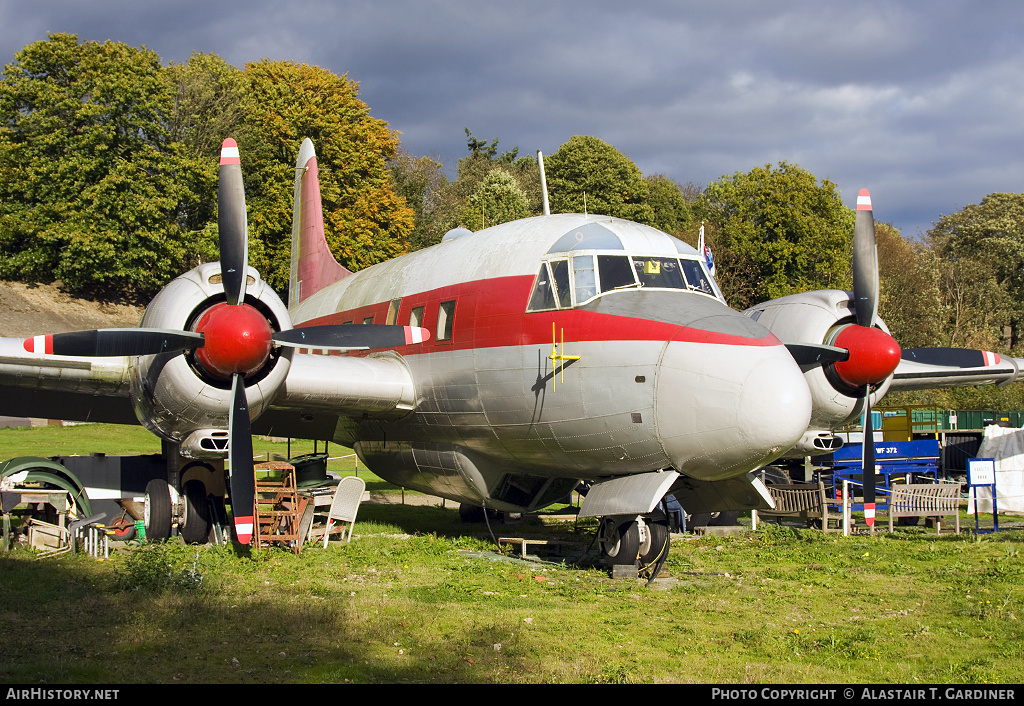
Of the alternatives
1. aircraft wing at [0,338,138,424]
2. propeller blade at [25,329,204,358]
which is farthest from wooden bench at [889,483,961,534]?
aircraft wing at [0,338,138,424]

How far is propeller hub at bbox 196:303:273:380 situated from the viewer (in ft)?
32.6

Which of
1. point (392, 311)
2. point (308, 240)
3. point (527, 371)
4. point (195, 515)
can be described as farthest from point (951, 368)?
point (308, 240)

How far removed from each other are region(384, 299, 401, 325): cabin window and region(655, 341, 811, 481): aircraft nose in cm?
473

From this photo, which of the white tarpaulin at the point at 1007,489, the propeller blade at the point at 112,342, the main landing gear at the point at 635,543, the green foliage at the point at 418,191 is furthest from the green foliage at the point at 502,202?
the propeller blade at the point at 112,342

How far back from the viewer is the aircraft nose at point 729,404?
877 cm

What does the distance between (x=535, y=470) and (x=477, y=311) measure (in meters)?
2.14

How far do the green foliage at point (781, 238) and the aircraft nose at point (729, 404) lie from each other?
33.8m

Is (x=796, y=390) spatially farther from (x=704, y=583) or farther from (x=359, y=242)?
(x=359, y=242)

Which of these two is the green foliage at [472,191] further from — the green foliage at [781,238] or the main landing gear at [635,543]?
the main landing gear at [635,543]

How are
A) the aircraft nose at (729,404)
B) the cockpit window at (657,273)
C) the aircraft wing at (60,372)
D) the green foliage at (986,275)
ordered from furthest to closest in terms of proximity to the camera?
1. the green foliage at (986,275)
2. the aircraft wing at (60,372)
3. the cockpit window at (657,273)
4. the aircraft nose at (729,404)

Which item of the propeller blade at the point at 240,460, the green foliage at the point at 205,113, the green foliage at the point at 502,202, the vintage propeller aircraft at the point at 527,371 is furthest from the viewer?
the green foliage at the point at 502,202

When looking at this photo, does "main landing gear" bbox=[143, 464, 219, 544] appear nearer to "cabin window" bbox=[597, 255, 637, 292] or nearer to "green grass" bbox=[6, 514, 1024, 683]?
"green grass" bbox=[6, 514, 1024, 683]

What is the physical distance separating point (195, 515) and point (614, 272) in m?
6.85

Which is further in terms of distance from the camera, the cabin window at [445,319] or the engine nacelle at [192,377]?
the cabin window at [445,319]
